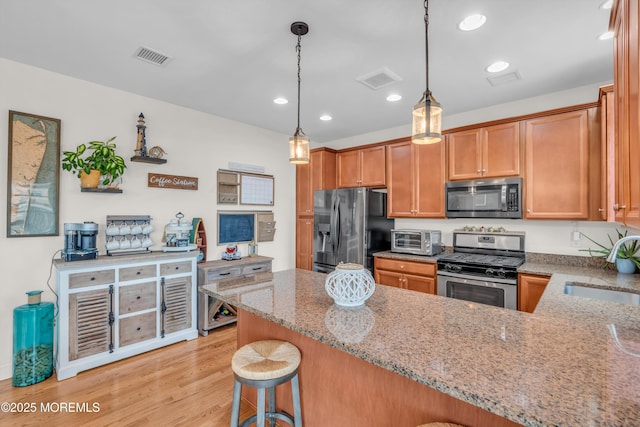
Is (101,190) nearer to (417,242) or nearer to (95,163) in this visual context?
(95,163)

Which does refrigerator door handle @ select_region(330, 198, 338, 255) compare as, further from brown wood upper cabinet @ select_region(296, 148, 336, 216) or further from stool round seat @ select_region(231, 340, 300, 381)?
stool round seat @ select_region(231, 340, 300, 381)

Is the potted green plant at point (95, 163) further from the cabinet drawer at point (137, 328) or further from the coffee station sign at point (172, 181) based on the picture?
the cabinet drawer at point (137, 328)

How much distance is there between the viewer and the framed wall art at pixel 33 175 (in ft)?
8.42

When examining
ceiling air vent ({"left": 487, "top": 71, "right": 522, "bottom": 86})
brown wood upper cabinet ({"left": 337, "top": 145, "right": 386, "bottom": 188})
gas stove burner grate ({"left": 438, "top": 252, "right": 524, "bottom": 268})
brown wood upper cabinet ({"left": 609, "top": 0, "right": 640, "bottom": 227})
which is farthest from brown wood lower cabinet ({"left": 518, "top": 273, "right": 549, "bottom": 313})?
brown wood upper cabinet ({"left": 337, "top": 145, "right": 386, "bottom": 188})

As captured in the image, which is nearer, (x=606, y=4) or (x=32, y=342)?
(x=606, y=4)

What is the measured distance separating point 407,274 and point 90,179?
11.3 feet

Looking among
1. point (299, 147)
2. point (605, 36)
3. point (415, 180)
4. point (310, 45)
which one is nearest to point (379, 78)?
point (310, 45)

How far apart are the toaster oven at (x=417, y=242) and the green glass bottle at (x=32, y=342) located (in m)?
3.59

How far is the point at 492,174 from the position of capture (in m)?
3.29

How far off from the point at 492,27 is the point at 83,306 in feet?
12.7

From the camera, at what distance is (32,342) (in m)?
2.45

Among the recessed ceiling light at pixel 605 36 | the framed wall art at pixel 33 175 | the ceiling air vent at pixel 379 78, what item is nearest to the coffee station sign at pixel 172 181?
the framed wall art at pixel 33 175

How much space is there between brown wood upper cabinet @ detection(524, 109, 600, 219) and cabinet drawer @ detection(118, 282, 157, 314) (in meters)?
3.90

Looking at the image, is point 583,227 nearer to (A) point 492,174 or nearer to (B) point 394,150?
(A) point 492,174
